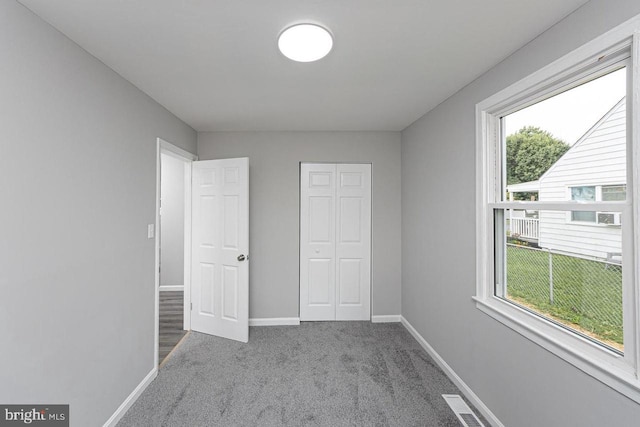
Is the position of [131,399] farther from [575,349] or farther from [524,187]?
[524,187]

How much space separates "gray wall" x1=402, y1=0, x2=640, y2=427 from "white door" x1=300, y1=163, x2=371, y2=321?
53cm

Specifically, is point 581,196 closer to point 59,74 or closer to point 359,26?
point 359,26

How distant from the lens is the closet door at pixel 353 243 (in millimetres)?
3672

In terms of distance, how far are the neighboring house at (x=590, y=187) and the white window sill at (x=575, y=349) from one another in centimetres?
43

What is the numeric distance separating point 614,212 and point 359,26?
→ 1511 millimetres

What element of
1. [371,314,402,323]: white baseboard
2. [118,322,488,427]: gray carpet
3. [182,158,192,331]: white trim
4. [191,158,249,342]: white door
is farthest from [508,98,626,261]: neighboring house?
[182,158,192,331]: white trim

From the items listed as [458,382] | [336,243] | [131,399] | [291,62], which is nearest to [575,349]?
[458,382]

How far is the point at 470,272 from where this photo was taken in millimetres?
2186

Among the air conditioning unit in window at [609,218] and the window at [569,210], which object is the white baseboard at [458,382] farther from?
the air conditioning unit in window at [609,218]

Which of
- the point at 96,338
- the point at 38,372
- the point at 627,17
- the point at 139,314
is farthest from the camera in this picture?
the point at 139,314

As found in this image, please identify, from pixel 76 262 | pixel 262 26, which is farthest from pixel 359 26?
pixel 76 262

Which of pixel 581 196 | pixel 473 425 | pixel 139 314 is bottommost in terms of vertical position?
pixel 473 425

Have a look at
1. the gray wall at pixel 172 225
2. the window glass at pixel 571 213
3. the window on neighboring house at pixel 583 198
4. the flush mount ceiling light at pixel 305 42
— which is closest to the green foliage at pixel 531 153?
the window glass at pixel 571 213

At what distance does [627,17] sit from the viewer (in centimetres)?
115
